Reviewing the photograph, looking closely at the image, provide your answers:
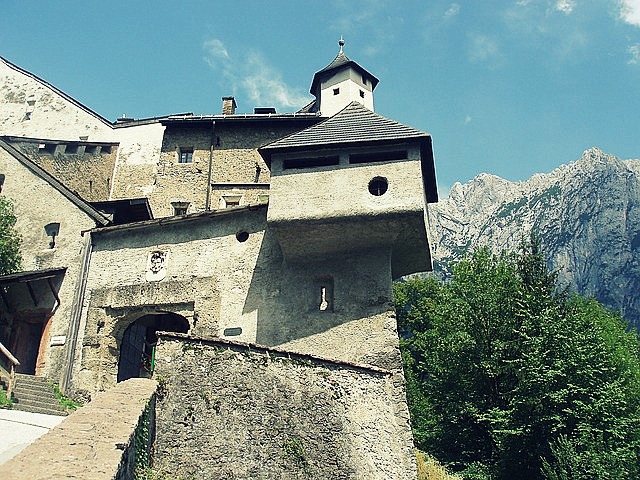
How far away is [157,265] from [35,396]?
16.0ft

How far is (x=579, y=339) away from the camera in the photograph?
63.4 feet

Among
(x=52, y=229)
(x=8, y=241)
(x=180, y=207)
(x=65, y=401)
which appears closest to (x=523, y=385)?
(x=65, y=401)

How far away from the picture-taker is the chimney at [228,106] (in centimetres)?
2845

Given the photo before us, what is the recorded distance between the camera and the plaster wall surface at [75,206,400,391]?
51.5 feet

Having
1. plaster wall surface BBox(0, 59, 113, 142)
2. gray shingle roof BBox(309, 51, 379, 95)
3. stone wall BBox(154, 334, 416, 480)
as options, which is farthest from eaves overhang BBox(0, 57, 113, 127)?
stone wall BBox(154, 334, 416, 480)

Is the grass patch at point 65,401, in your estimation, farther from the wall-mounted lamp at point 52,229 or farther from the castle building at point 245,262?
the wall-mounted lamp at point 52,229

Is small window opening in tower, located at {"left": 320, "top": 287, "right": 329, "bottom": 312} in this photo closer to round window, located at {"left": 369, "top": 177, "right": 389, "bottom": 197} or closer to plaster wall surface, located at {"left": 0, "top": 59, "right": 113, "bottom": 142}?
round window, located at {"left": 369, "top": 177, "right": 389, "bottom": 197}

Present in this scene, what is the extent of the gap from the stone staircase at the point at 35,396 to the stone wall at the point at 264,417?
15.0 ft

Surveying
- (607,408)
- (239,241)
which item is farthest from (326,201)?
(607,408)

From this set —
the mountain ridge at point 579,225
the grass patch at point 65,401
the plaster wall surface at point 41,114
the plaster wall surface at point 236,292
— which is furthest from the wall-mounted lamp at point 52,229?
the mountain ridge at point 579,225

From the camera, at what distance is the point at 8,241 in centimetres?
1928

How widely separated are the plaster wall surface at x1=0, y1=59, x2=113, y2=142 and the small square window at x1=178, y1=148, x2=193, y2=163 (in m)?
4.52

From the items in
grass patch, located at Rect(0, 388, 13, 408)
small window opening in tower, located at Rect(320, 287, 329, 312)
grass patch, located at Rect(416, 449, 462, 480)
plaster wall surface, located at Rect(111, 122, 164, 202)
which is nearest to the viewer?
grass patch, located at Rect(0, 388, 13, 408)

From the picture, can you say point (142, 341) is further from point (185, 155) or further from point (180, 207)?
point (185, 155)
